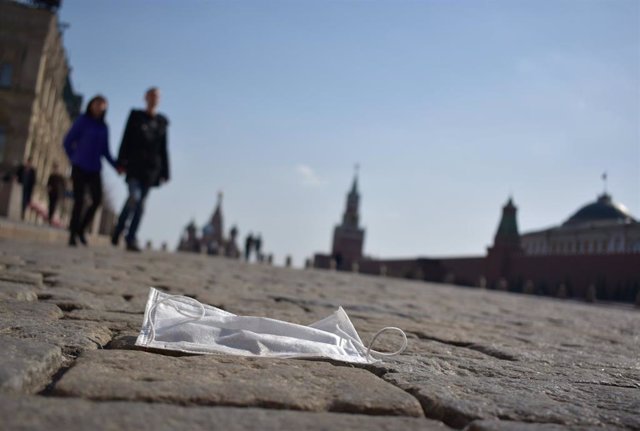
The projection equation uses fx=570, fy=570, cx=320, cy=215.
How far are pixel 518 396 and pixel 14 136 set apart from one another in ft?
84.9

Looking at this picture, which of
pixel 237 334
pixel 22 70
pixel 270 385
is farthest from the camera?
pixel 22 70

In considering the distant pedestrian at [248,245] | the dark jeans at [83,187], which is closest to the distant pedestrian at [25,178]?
the dark jeans at [83,187]

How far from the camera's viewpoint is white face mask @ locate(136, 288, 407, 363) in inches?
72.9

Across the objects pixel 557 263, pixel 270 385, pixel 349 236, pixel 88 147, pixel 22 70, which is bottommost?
pixel 270 385

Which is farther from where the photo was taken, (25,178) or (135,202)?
(25,178)

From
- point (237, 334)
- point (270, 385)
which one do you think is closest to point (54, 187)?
point (237, 334)

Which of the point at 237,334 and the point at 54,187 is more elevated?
the point at 54,187

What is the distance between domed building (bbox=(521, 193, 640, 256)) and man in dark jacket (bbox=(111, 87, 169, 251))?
3357 centimetres

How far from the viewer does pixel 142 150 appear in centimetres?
705

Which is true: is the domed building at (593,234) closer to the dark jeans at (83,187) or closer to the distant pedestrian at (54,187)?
the distant pedestrian at (54,187)

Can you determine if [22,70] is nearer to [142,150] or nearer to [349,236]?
[142,150]

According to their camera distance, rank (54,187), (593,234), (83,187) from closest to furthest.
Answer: (83,187) → (54,187) → (593,234)

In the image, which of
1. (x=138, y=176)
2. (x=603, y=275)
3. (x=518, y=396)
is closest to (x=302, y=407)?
(x=518, y=396)

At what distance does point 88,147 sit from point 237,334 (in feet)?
18.1
